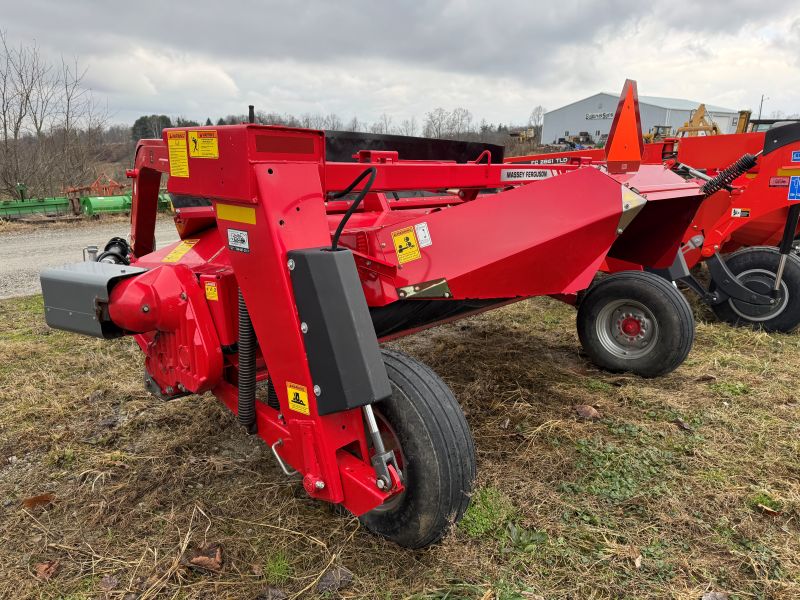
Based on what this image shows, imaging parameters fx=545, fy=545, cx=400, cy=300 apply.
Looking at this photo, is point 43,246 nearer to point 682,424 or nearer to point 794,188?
point 682,424

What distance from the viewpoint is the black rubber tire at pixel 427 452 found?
1.83 meters

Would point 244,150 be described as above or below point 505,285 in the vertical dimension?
above

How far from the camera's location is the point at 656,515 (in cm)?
226

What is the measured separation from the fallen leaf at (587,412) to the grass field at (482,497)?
0.17ft

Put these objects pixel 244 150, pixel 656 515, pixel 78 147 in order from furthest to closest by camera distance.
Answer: pixel 78 147 < pixel 656 515 < pixel 244 150

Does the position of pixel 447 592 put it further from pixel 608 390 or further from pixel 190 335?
pixel 608 390

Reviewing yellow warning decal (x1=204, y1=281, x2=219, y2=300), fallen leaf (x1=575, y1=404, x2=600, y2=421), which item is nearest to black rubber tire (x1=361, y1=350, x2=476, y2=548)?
yellow warning decal (x1=204, y1=281, x2=219, y2=300)

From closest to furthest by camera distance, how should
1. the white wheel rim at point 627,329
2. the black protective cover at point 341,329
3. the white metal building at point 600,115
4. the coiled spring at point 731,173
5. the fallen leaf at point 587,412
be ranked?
1. the black protective cover at point 341,329
2. the fallen leaf at point 587,412
3. the coiled spring at point 731,173
4. the white wheel rim at point 627,329
5. the white metal building at point 600,115

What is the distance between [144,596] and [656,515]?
2009mm

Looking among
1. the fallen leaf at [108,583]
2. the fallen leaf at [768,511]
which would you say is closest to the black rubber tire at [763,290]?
the fallen leaf at [768,511]

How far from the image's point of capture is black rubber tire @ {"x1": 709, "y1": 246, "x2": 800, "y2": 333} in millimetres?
4719

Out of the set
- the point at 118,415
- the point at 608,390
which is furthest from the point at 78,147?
the point at 608,390

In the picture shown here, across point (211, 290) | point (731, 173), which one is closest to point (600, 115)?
point (731, 173)

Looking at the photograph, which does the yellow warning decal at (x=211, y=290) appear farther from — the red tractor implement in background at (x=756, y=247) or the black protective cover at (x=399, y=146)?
the red tractor implement in background at (x=756, y=247)
